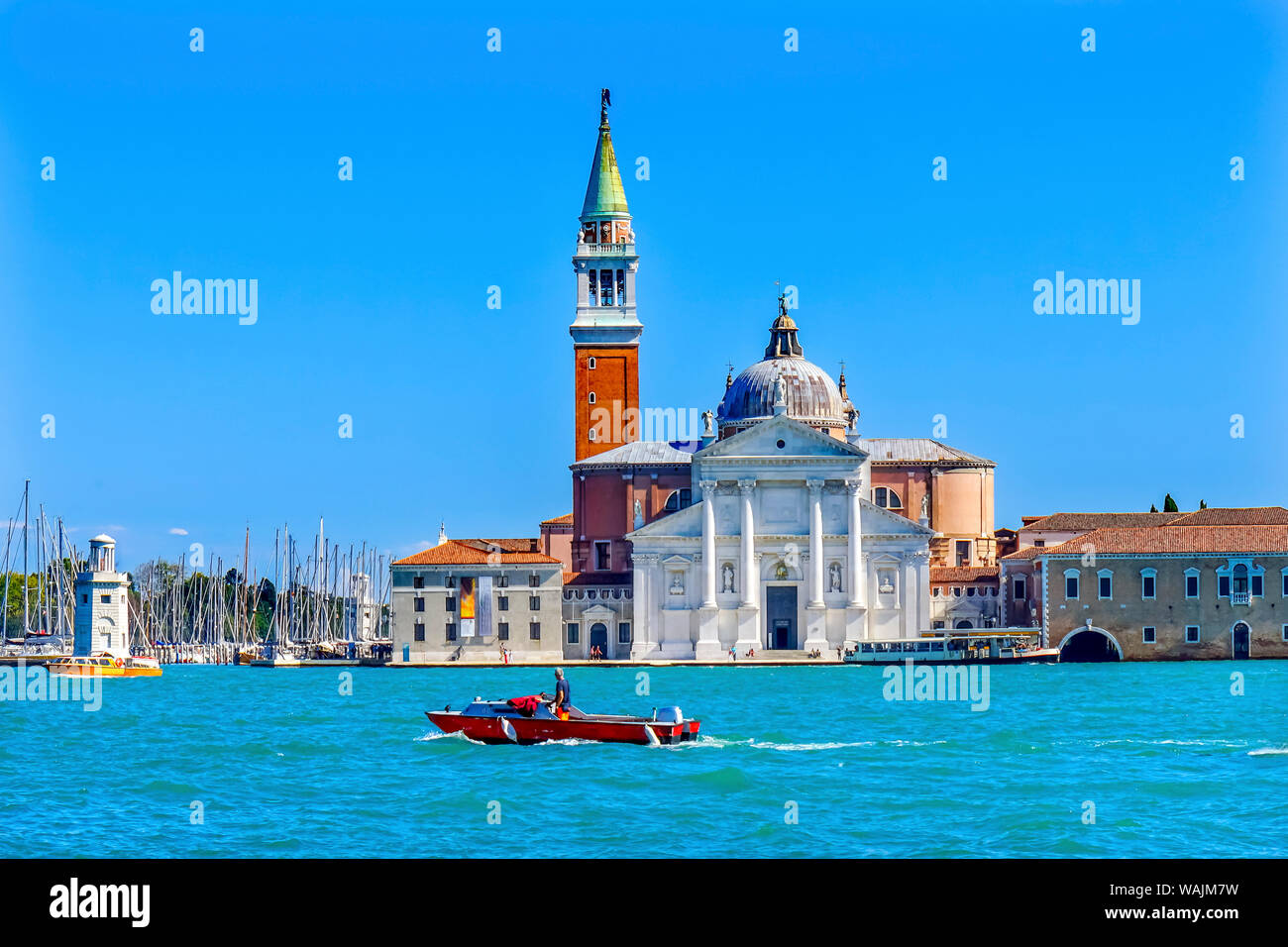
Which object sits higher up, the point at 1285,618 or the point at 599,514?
the point at 599,514

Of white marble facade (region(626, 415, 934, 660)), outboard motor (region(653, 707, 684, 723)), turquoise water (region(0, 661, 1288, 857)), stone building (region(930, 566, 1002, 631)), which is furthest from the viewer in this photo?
stone building (region(930, 566, 1002, 631))

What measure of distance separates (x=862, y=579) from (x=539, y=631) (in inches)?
472

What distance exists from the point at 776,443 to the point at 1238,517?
57.0ft

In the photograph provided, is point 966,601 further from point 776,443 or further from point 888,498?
point 776,443

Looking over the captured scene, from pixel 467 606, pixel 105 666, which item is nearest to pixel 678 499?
pixel 467 606

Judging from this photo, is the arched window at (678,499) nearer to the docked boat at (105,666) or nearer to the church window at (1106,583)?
the church window at (1106,583)

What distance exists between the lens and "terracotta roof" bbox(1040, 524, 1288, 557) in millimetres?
61438

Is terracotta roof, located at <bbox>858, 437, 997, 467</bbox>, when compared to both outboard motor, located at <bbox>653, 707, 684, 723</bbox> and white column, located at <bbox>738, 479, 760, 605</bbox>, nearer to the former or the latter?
white column, located at <bbox>738, 479, 760, 605</bbox>

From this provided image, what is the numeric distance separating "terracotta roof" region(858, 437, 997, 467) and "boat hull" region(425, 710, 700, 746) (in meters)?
42.2

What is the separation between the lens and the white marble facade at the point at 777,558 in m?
64.1

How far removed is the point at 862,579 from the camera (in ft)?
212

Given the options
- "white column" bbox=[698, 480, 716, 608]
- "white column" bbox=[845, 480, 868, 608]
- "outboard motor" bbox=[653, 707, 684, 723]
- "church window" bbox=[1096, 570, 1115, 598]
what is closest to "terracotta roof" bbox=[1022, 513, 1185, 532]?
"church window" bbox=[1096, 570, 1115, 598]
